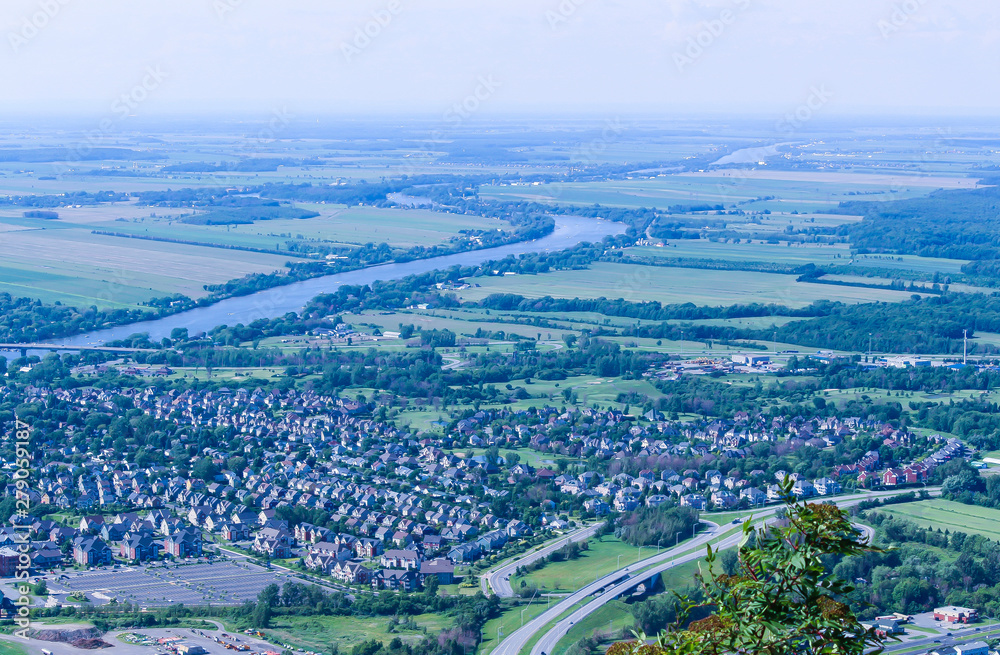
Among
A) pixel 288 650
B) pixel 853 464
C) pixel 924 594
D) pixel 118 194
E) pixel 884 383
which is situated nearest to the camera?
pixel 288 650

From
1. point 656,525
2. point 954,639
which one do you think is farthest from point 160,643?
point 954,639

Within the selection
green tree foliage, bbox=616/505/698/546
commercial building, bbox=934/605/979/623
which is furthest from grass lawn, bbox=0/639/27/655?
commercial building, bbox=934/605/979/623

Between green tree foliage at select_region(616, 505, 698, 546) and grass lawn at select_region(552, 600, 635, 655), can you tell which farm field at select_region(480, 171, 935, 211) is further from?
grass lawn at select_region(552, 600, 635, 655)

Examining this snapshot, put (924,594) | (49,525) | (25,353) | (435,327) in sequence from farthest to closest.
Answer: (435,327) < (25,353) < (49,525) < (924,594)

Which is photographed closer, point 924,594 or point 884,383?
point 924,594

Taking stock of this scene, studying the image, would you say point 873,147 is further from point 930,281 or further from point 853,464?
point 853,464

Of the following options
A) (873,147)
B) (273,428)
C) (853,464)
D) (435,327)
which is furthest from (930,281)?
(873,147)
